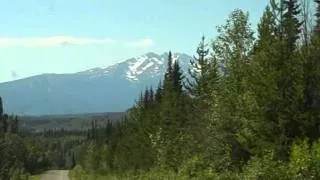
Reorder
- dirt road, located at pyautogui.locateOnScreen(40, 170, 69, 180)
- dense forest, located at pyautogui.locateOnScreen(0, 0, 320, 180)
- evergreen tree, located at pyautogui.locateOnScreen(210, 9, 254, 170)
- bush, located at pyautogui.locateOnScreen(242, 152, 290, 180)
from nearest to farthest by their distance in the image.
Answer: bush, located at pyautogui.locateOnScreen(242, 152, 290, 180) → dense forest, located at pyautogui.locateOnScreen(0, 0, 320, 180) → evergreen tree, located at pyautogui.locateOnScreen(210, 9, 254, 170) → dirt road, located at pyautogui.locateOnScreen(40, 170, 69, 180)

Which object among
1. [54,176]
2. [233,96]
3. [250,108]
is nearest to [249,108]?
[250,108]

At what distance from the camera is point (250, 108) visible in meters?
30.1

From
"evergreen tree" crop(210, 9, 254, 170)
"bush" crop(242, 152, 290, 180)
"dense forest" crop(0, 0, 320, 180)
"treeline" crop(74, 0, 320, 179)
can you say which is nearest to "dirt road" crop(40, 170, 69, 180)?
"dense forest" crop(0, 0, 320, 180)

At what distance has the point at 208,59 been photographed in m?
49.2

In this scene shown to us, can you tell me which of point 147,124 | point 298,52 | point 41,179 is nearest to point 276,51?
point 298,52

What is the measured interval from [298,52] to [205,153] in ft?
37.6

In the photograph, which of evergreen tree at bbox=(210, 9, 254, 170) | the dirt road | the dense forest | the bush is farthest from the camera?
the dirt road

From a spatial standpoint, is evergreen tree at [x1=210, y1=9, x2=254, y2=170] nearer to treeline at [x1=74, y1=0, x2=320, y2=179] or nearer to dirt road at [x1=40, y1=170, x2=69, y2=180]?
treeline at [x1=74, y1=0, x2=320, y2=179]

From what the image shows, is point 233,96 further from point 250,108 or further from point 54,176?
point 54,176

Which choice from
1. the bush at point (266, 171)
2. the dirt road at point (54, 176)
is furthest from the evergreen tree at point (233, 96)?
the dirt road at point (54, 176)

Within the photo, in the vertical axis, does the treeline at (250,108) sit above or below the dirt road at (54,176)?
above

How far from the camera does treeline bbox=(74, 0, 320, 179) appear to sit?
2820cm

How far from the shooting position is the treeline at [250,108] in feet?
92.5

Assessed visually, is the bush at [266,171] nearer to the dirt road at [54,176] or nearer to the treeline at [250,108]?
the treeline at [250,108]
